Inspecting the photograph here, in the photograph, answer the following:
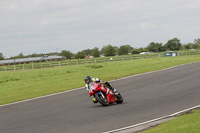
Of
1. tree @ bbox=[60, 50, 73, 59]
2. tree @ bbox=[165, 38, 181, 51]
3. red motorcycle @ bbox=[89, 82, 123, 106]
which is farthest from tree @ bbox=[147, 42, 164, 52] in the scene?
red motorcycle @ bbox=[89, 82, 123, 106]

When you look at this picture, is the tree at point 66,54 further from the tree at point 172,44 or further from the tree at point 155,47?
the tree at point 172,44

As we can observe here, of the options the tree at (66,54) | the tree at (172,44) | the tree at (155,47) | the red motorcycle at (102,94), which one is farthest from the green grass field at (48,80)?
the tree at (172,44)

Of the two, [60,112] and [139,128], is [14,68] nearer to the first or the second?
[60,112]

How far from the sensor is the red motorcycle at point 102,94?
42.8ft

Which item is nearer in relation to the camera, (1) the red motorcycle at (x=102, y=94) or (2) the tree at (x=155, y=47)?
(1) the red motorcycle at (x=102, y=94)

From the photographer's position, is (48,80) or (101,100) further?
(48,80)

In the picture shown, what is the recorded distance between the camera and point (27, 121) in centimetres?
1155

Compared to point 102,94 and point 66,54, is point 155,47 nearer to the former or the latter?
point 66,54

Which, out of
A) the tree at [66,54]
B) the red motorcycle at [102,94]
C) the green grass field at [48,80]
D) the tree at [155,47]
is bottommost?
the green grass field at [48,80]

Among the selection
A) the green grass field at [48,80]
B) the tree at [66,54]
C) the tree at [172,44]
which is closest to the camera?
the green grass field at [48,80]

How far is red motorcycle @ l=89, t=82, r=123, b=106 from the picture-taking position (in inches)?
513

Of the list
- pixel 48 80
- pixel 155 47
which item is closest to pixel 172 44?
pixel 155 47

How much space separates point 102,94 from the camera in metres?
13.2

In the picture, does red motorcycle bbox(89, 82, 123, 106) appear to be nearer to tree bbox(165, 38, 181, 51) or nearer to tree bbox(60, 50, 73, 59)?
tree bbox(60, 50, 73, 59)
